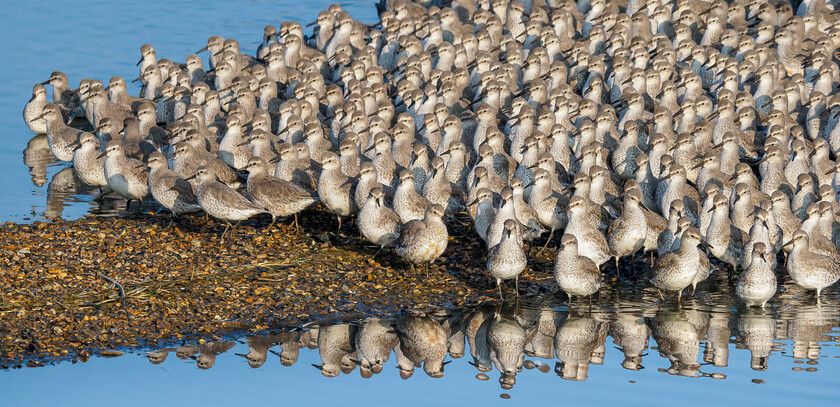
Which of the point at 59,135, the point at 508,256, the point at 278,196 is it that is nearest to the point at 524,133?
the point at 278,196

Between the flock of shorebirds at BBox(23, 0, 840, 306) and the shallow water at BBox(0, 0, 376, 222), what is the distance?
0.54 m

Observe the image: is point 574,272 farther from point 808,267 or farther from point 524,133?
point 524,133

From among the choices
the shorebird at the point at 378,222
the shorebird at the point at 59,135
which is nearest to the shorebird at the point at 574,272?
the shorebird at the point at 378,222

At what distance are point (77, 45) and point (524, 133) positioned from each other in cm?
1246

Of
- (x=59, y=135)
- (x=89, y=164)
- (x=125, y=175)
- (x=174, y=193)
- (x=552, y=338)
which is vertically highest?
(x=59, y=135)

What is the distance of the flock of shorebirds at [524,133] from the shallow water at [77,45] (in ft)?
1.76

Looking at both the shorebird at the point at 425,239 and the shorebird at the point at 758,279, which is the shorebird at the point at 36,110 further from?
the shorebird at the point at 758,279

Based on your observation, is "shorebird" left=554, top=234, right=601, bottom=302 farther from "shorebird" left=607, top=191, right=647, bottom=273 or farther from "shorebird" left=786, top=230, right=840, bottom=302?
"shorebird" left=786, top=230, right=840, bottom=302

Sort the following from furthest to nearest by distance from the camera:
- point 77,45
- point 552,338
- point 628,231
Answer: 1. point 77,45
2. point 628,231
3. point 552,338

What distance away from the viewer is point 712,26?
2011 cm

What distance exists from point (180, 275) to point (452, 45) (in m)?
8.46

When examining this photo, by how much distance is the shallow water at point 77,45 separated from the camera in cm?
1544

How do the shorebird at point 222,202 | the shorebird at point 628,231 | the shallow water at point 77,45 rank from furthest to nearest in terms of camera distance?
the shallow water at point 77,45
the shorebird at point 222,202
the shorebird at point 628,231

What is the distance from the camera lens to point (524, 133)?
49.9 feet
